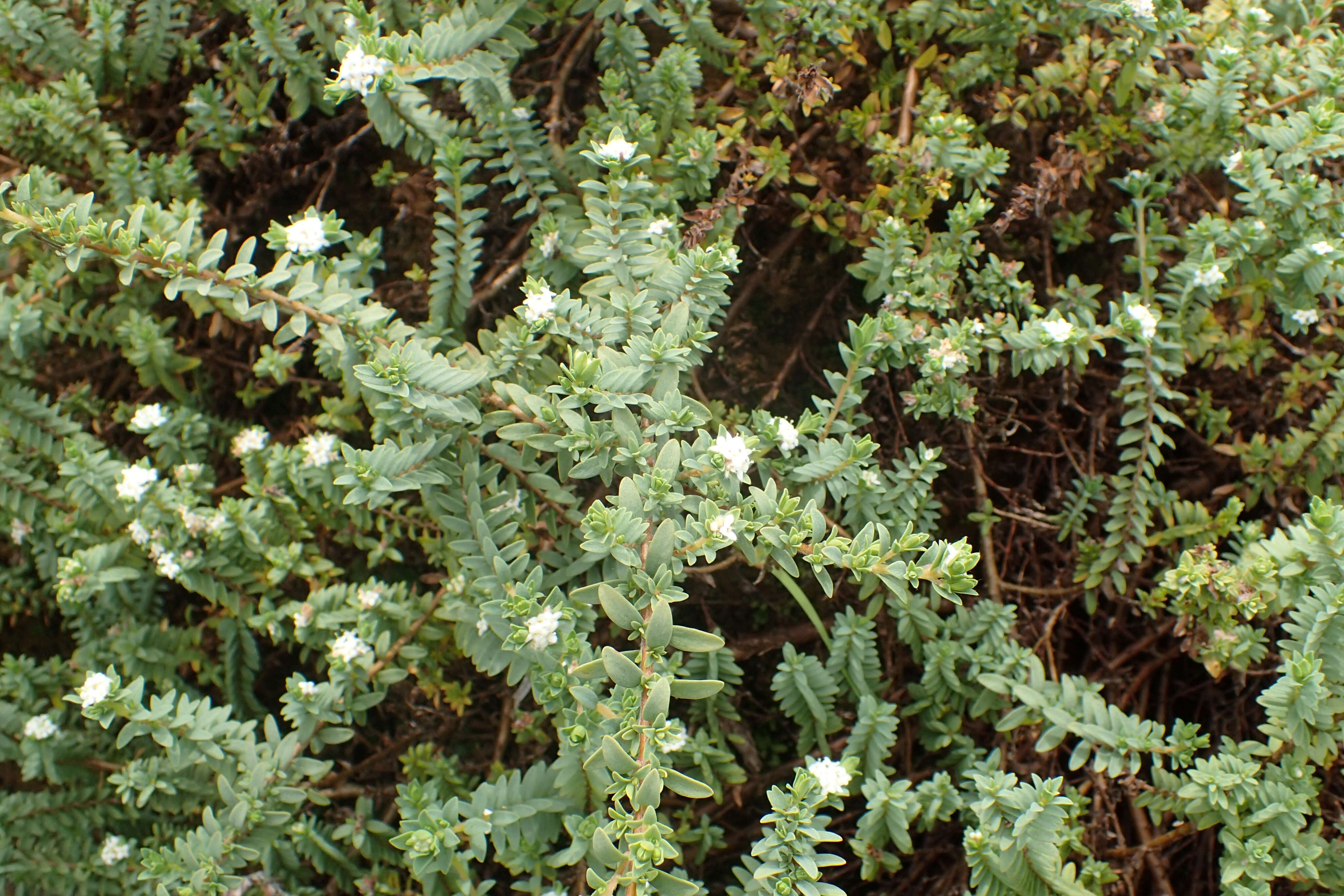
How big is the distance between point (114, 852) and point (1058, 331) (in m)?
2.74

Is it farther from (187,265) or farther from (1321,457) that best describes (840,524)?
(187,265)

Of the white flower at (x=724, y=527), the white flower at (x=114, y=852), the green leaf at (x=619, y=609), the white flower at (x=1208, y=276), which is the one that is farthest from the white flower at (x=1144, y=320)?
the white flower at (x=114, y=852)

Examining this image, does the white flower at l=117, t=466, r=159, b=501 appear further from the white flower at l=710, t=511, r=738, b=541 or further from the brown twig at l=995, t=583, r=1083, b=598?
the brown twig at l=995, t=583, r=1083, b=598

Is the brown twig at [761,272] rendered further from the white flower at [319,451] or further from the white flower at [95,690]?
the white flower at [95,690]

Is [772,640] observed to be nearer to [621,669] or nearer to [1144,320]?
[621,669]

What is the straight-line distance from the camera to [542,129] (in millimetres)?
2709

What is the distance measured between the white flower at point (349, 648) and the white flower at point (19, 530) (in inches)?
41.9

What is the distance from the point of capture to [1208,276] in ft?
7.19


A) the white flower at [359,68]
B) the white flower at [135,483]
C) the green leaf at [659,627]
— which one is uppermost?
the white flower at [359,68]

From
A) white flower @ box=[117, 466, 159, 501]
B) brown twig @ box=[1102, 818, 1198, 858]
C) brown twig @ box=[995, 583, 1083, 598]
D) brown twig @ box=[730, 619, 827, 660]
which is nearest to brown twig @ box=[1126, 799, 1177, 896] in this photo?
brown twig @ box=[1102, 818, 1198, 858]

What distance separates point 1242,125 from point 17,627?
3892 mm

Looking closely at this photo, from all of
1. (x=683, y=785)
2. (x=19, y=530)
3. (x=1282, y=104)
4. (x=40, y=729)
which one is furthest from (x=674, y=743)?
(x=1282, y=104)

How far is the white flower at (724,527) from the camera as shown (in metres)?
1.63

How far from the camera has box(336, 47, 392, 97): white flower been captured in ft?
6.24
